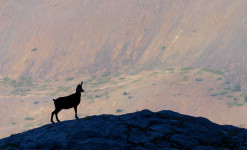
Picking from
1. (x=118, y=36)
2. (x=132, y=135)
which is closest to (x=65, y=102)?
(x=132, y=135)

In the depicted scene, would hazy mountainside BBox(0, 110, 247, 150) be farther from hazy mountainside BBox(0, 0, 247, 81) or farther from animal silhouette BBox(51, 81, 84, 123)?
hazy mountainside BBox(0, 0, 247, 81)

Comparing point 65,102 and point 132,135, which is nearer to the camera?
point 132,135

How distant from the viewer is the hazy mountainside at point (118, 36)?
82312mm

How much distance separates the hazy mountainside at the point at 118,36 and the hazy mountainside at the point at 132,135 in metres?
63.8

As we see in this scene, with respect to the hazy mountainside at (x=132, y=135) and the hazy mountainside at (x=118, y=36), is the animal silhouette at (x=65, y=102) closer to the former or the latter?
the hazy mountainside at (x=132, y=135)

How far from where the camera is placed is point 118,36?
9656cm

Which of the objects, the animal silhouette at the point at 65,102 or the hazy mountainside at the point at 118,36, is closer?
the animal silhouette at the point at 65,102

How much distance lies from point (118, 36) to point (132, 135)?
86559mm

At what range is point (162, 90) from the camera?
222ft

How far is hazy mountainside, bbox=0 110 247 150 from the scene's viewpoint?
10516 mm

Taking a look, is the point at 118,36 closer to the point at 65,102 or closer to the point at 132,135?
the point at 65,102

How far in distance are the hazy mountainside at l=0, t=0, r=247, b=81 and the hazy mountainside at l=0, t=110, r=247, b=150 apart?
63824 millimetres

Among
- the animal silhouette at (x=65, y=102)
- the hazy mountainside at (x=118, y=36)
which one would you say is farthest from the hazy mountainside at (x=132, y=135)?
the hazy mountainside at (x=118, y=36)

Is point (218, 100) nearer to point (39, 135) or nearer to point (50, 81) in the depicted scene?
point (50, 81)
